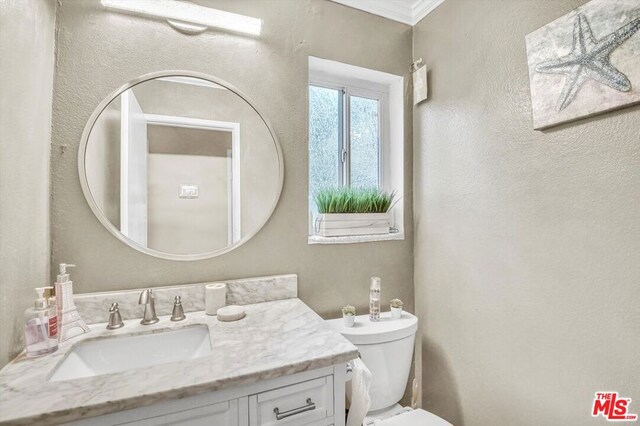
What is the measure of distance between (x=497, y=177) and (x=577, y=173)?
265 millimetres

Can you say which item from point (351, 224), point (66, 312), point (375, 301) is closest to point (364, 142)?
point (351, 224)

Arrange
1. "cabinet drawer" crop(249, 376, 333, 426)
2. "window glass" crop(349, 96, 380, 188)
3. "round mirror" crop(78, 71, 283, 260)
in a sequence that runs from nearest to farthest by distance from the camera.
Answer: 1. "cabinet drawer" crop(249, 376, 333, 426)
2. "round mirror" crop(78, 71, 283, 260)
3. "window glass" crop(349, 96, 380, 188)

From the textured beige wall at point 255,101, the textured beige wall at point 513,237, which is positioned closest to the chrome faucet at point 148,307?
the textured beige wall at point 255,101

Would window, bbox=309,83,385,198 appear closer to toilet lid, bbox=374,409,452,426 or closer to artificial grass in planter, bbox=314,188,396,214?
artificial grass in planter, bbox=314,188,396,214

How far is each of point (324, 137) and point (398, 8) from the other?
2.64 feet

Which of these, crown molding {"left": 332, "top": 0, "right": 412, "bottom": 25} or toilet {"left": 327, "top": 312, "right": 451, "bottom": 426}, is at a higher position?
crown molding {"left": 332, "top": 0, "right": 412, "bottom": 25}

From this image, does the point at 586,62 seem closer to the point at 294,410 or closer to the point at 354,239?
the point at 354,239

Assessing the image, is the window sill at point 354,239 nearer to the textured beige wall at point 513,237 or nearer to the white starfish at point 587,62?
the textured beige wall at point 513,237

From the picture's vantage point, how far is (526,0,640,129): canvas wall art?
2.61 ft

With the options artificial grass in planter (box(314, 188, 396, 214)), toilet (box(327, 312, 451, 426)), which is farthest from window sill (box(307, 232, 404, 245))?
toilet (box(327, 312, 451, 426))

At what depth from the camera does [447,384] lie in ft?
4.61

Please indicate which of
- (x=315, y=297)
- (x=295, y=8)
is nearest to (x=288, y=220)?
(x=315, y=297)

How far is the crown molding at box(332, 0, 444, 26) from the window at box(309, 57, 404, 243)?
1.02 ft

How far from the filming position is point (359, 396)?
95 cm
